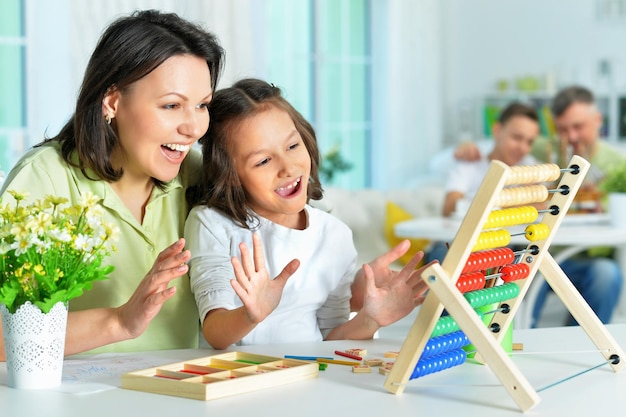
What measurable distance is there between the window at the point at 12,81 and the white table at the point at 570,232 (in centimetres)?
212

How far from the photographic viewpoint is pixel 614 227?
4.25 meters

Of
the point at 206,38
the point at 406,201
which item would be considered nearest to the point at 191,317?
the point at 206,38

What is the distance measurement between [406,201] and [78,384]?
4354mm

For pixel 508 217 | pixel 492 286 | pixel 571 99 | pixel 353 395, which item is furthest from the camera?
pixel 571 99

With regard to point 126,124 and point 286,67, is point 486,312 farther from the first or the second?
point 286,67

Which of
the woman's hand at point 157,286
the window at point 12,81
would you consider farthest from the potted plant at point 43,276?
the window at point 12,81

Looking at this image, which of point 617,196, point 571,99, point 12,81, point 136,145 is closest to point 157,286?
point 136,145

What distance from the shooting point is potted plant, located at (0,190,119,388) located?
144 cm

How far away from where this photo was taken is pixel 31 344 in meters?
1.47

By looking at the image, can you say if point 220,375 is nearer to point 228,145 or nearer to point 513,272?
point 513,272

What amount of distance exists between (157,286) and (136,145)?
1.58 ft

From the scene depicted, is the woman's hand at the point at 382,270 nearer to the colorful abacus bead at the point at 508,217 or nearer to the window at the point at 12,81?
the colorful abacus bead at the point at 508,217

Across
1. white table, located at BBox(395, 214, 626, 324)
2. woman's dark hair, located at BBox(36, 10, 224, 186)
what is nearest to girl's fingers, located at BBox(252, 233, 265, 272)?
woman's dark hair, located at BBox(36, 10, 224, 186)

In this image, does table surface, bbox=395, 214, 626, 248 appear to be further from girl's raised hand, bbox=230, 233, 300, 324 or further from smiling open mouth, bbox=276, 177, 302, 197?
girl's raised hand, bbox=230, 233, 300, 324
